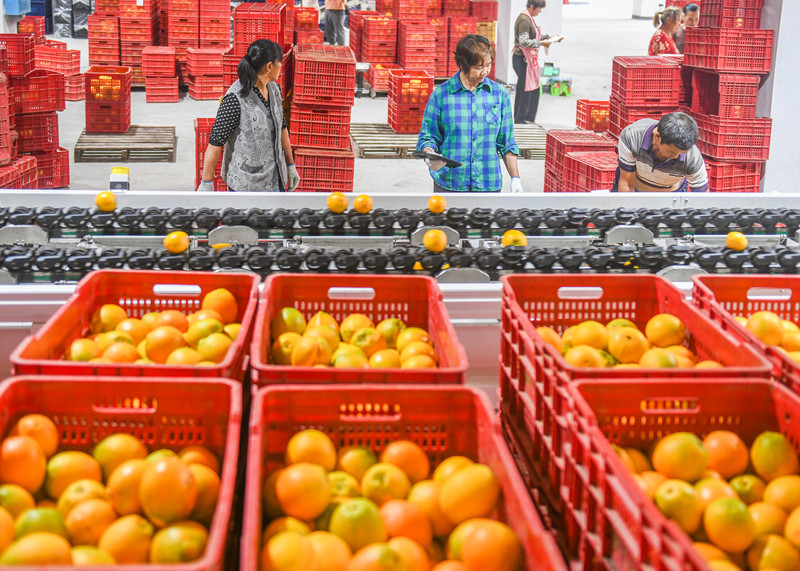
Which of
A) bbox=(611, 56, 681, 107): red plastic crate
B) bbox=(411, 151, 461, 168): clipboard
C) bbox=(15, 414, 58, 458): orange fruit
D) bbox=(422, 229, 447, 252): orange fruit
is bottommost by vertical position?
bbox=(15, 414, 58, 458): orange fruit

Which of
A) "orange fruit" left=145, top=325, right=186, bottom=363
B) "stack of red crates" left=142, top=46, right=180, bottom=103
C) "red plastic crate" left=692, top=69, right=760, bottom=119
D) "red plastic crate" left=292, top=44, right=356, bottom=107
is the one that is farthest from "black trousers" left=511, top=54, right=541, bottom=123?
"orange fruit" left=145, top=325, right=186, bottom=363

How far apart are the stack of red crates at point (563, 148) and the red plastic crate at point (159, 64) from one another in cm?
766

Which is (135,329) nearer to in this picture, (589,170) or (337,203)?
(337,203)

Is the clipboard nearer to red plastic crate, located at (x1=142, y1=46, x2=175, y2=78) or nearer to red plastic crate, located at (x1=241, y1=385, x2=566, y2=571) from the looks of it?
red plastic crate, located at (x1=241, y1=385, x2=566, y2=571)

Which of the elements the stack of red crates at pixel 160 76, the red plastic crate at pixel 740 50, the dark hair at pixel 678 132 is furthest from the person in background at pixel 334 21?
the dark hair at pixel 678 132

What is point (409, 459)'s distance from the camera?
1.82m

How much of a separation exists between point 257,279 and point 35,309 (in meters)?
0.83

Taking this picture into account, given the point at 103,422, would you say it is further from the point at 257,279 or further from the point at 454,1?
the point at 454,1

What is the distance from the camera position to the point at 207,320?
7.55ft

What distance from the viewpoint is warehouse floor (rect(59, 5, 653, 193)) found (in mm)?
9641

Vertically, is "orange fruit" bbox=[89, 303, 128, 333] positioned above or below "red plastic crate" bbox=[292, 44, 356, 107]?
below

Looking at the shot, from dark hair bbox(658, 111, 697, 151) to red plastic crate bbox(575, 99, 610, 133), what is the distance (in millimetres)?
6264

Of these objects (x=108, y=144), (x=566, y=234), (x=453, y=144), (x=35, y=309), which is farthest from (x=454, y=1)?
(x=35, y=309)

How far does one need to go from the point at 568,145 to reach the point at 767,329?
5.65 metres
